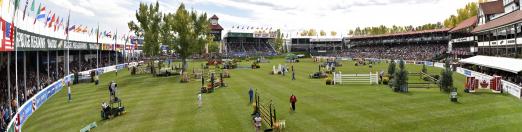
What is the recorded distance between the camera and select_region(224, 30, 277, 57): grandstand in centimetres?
13838

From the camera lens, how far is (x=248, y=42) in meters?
147

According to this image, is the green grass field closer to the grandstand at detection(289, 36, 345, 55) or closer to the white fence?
the white fence

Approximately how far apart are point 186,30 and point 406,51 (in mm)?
72545

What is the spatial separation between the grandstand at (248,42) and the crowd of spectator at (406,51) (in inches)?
1441

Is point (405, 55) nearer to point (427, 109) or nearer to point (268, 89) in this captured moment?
point (268, 89)

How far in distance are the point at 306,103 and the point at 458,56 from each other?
2356 inches

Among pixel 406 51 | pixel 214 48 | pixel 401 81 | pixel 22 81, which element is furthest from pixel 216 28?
pixel 401 81

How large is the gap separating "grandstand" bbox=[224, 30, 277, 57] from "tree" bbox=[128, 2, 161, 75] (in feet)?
241

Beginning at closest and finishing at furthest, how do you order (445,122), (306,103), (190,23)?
(445,122)
(306,103)
(190,23)

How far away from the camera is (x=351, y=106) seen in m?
23.8

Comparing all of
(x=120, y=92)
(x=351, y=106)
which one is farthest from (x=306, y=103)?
(x=120, y=92)

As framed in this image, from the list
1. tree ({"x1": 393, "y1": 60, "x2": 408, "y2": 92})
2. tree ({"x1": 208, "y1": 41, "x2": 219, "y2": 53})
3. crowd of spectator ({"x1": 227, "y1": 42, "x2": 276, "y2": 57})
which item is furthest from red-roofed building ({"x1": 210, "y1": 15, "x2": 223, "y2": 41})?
tree ({"x1": 393, "y1": 60, "x2": 408, "y2": 92})

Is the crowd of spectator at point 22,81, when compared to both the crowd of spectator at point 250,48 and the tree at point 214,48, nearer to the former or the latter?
the tree at point 214,48

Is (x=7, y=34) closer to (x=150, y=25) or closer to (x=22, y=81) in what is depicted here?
(x=22, y=81)
